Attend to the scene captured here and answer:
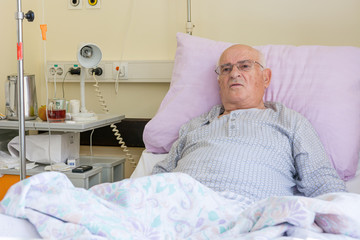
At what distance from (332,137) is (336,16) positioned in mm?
810

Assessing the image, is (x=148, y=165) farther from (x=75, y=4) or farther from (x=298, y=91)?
(x=75, y=4)

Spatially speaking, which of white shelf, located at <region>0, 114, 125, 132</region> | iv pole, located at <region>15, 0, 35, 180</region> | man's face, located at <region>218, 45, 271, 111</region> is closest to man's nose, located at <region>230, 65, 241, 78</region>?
man's face, located at <region>218, 45, 271, 111</region>

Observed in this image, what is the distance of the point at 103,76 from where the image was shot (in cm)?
266

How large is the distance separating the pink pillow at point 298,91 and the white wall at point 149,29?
383 millimetres

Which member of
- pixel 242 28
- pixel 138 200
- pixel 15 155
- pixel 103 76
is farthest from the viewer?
pixel 103 76

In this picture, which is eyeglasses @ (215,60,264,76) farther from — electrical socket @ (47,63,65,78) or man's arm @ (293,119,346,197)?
electrical socket @ (47,63,65,78)

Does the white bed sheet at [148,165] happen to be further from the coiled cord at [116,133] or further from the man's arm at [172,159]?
the coiled cord at [116,133]

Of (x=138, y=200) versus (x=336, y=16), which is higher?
(x=336, y=16)

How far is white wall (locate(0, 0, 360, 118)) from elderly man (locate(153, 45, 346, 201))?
1.71ft

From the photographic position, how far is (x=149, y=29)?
262 cm

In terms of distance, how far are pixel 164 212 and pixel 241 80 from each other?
90 cm

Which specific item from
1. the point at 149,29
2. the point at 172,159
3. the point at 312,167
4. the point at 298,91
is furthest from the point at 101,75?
the point at 312,167

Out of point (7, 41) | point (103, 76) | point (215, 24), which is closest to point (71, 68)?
point (103, 76)

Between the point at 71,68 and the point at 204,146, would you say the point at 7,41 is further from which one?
the point at 204,146
